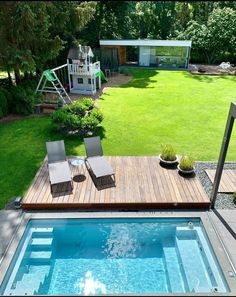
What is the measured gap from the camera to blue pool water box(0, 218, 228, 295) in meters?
5.57

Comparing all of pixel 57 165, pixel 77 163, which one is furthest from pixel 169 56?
pixel 57 165

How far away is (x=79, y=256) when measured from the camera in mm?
6285

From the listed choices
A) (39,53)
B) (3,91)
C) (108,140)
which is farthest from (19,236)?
(39,53)

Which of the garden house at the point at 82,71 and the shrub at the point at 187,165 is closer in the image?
the shrub at the point at 187,165

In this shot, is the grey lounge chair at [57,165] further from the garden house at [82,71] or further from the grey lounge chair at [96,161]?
the garden house at [82,71]

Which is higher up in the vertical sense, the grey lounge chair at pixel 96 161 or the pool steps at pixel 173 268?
the grey lounge chair at pixel 96 161

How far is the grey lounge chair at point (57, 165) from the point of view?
310 inches

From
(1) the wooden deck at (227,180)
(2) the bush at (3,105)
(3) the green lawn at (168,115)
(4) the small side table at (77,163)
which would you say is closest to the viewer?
(1) the wooden deck at (227,180)

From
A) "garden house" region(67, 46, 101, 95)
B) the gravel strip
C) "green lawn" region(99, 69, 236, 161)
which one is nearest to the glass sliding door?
"green lawn" region(99, 69, 236, 161)

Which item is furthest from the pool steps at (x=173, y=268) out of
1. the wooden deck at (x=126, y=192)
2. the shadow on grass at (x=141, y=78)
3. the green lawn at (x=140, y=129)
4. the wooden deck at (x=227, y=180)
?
the shadow on grass at (x=141, y=78)

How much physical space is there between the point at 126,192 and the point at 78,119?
16.6 feet

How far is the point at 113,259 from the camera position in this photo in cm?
620

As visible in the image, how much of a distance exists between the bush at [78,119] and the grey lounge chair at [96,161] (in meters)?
2.70

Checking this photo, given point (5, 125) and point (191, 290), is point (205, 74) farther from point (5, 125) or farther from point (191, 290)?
point (191, 290)
